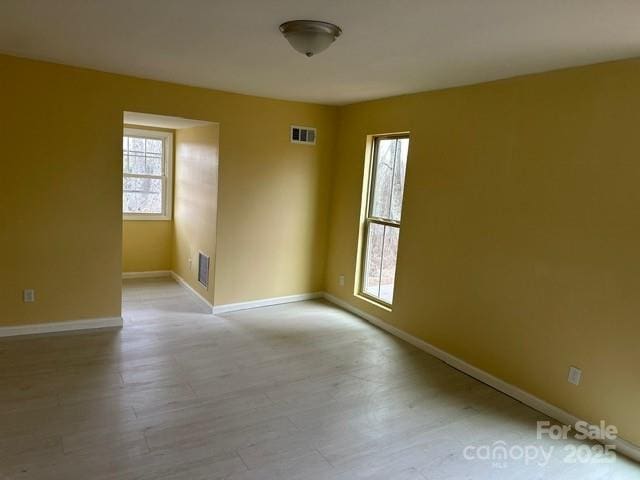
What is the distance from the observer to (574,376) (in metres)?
2.89

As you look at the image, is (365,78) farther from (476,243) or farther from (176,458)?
(176,458)

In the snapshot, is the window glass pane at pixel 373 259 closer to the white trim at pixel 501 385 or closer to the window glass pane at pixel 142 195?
the white trim at pixel 501 385

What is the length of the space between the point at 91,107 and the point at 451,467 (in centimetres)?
386

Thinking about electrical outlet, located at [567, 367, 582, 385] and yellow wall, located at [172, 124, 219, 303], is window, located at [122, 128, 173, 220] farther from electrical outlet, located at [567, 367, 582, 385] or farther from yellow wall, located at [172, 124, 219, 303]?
electrical outlet, located at [567, 367, 582, 385]

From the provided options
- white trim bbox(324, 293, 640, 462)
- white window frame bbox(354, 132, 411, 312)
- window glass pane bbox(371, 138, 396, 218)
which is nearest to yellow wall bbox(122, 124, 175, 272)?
white window frame bbox(354, 132, 411, 312)

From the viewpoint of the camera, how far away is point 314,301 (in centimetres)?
534

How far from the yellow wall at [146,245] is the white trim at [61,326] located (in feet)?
6.03

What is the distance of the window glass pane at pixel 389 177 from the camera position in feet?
14.3

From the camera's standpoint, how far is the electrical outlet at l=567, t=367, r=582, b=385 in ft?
9.38

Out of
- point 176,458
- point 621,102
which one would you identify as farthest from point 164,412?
point 621,102

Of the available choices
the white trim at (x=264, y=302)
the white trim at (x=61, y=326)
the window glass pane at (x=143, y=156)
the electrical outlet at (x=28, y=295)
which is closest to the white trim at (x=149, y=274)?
the window glass pane at (x=143, y=156)

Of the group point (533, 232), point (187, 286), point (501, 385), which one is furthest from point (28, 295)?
point (533, 232)

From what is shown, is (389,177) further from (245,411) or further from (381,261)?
(245,411)

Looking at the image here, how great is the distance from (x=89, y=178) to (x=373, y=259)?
9.48 ft
